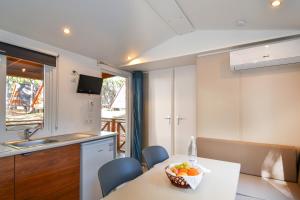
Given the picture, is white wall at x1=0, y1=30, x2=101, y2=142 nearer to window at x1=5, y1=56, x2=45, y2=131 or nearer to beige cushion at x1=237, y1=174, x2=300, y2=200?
window at x1=5, y1=56, x2=45, y2=131

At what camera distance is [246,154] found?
2.18m

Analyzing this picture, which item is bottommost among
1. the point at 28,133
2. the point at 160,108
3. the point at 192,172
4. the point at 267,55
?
the point at 192,172

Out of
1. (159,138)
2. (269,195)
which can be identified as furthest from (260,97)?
(159,138)

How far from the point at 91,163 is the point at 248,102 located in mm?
2208

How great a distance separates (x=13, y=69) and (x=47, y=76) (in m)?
0.37

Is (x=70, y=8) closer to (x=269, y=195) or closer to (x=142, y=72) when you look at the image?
(x=142, y=72)

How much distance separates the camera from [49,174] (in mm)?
1778

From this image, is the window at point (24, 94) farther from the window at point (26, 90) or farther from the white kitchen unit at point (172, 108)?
the white kitchen unit at point (172, 108)

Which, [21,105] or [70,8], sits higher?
[70,8]

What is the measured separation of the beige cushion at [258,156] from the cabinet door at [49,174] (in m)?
1.66

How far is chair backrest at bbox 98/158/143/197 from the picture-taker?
50.6 inches

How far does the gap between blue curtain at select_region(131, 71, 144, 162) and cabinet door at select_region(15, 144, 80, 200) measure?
5.57 ft

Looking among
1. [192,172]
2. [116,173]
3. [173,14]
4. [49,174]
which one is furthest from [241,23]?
[49,174]

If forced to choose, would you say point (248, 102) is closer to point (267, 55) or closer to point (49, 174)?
point (267, 55)
